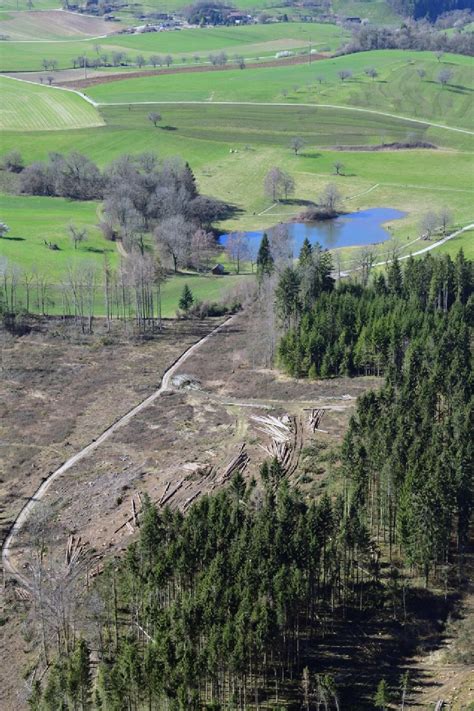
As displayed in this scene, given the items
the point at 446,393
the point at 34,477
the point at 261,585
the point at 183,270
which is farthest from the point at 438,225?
the point at 261,585

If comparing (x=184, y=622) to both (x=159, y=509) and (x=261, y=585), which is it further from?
(x=159, y=509)

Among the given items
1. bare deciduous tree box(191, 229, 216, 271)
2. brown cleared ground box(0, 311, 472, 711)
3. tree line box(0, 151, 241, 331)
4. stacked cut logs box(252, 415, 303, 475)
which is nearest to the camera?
brown cleared ground box(0, 311, 472, 711)

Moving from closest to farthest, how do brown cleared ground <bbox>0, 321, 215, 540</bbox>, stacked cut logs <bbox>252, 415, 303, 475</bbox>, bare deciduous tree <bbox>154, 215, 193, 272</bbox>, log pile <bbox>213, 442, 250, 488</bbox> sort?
log pile <bbox>213, 442, 250, 488</bbox>
stacked cut logs <bbox>252, 415, 303, 475</bbox>
brown cleared ground <bbox>0, 321, 215, 540</bbox>
bare deciduous tree <bbox>154, 215, 193, 272</bbox>

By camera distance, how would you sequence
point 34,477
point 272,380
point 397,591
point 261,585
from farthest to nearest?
1. point 272,380
2. point 34,477
3. point 397,591
4. point 261,585

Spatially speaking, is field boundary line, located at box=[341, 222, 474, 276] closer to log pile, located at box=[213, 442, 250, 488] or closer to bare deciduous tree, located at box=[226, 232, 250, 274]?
bare deciduous tree, located at box=[226, 232, 250, 274]

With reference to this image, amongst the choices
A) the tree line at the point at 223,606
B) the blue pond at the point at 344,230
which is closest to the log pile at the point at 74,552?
the tree line at the point at 223,606

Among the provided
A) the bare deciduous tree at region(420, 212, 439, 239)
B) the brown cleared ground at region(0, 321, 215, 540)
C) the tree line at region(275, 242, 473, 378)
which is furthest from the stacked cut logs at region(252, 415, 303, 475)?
the bare deciduous tree at region(420, 212, 439, 239)

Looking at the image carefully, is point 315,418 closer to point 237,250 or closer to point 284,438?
point 284,438
